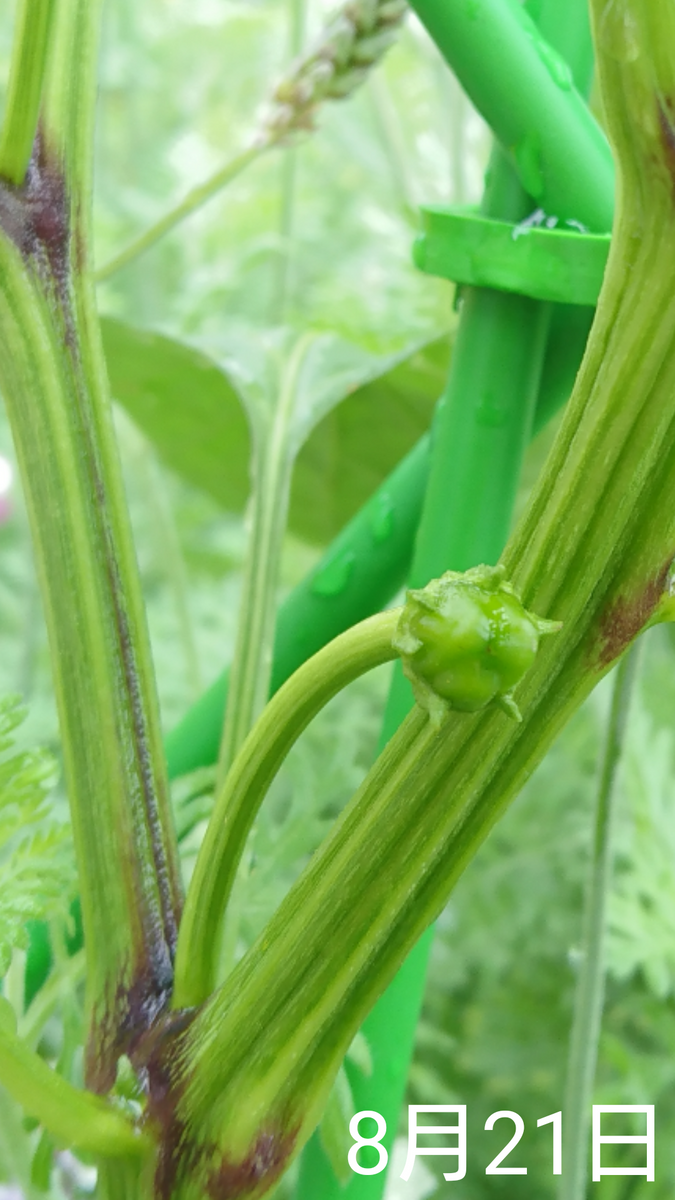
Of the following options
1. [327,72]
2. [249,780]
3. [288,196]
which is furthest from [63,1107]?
[288,196]

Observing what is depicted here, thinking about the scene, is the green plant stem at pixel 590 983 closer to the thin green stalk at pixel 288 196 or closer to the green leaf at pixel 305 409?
the green leaf at pixel 305 409

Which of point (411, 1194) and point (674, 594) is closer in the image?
point (674, 594)

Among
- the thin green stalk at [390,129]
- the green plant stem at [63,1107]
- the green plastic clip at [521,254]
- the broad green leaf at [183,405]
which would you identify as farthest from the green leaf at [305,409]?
the thin green stalk at [390,129]

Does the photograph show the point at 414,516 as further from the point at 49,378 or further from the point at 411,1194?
the point at 411,1194

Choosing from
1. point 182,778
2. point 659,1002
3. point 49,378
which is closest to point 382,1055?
point 182,778

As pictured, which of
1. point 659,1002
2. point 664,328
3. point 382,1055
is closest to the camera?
point 664,328

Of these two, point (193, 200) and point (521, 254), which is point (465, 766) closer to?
point (521, 254)
